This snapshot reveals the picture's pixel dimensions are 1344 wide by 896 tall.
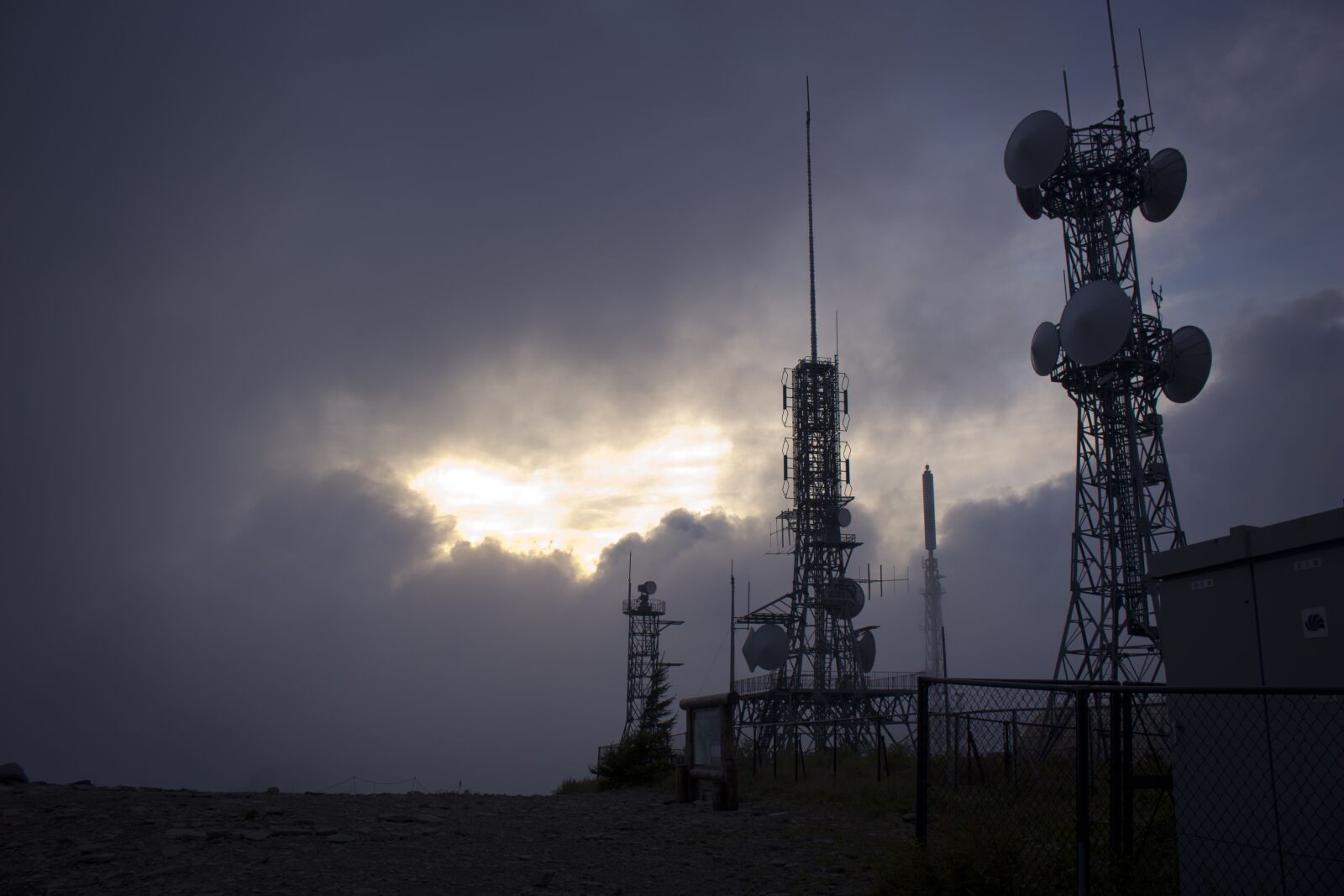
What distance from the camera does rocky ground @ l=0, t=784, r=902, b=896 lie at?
8695 mm

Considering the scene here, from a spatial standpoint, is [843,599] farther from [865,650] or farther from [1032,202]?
[1032,202]

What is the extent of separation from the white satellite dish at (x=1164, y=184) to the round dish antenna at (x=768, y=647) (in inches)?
876

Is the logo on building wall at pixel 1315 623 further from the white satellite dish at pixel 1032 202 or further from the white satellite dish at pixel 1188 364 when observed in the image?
the white satellite dish at pixel 1032 202

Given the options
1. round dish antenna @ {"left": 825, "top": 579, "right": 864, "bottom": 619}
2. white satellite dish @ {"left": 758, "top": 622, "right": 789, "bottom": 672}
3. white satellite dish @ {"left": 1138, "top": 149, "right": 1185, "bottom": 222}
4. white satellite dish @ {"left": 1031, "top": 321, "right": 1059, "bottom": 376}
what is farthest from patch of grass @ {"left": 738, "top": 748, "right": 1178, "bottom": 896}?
round dish antenna @ {"left": 825, "top": 579, "right": 864, "bottom": 619}

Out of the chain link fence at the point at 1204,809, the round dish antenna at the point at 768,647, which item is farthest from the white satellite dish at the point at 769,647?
the chain link fence at the point at 1204,809

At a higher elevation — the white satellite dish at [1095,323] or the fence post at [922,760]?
the white satellite dish at [1095,323]

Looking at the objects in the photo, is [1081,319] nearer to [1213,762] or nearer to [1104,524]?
[1104,524]

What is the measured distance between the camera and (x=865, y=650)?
46.1m

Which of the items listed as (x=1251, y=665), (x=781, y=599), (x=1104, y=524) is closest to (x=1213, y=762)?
(x=1251, y=665)

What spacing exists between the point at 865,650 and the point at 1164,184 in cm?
2508

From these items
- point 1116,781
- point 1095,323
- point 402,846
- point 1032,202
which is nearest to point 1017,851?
point 1116,781

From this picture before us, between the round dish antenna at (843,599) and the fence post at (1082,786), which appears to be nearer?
the fence post at (1082,786)

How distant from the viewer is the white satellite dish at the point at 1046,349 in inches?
1192

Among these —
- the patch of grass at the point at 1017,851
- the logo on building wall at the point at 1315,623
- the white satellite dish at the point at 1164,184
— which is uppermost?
the white satellite dish at the point at 1164,184
